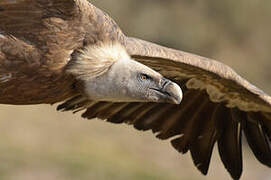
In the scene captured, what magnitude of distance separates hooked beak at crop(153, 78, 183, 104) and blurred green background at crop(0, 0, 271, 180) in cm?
577

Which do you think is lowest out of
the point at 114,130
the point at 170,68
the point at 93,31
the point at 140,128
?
the point at 114,130

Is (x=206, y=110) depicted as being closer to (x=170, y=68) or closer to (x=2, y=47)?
(x=170, y=68)

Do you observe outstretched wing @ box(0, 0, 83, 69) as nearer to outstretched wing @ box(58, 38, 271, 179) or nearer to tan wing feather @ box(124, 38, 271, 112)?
tan wing feather @ box(124, 38, 271, 112)

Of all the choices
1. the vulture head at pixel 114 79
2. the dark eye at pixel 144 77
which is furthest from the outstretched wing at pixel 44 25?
the dark eye at pixel 144 77

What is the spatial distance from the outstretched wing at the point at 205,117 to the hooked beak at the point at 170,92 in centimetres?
125

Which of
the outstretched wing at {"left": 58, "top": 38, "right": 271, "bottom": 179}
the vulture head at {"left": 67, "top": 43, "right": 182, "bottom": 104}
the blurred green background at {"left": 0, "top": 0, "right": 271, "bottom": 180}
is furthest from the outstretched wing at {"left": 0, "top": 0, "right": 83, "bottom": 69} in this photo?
the blurred green background at {"left": 0, "top": 0, "right": 271, "bottom": 180}

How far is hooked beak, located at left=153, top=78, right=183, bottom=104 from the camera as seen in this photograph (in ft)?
26.6

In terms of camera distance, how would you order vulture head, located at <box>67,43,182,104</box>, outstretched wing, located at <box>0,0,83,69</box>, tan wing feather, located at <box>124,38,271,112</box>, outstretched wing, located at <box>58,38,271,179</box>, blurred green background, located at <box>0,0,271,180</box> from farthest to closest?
blurred green background, located at <box>0,0,271,180</box>, outstretched wing, located at <box>58,38,271,179</box>, tan wing feather, located at <box>124,38,271,112</box>, vulture head, located at <box>67,43,182,104</box>, outstretched wing, located at <box>0,0,83,69</box>

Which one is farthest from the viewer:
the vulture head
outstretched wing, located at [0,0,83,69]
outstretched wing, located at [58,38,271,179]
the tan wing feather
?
outstretched wing, located at [58,38,271,179]

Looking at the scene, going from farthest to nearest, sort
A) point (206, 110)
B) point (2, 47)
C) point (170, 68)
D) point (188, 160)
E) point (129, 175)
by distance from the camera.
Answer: point (188, 160)
point (129, 175)
point (206, 110)
point (170, 68)
point (2, 47)

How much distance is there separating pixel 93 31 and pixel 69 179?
5892mm

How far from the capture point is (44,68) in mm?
7945

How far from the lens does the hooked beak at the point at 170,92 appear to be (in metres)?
8.11

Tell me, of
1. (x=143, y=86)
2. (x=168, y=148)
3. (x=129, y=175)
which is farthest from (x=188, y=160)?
(x=143, y=86)
